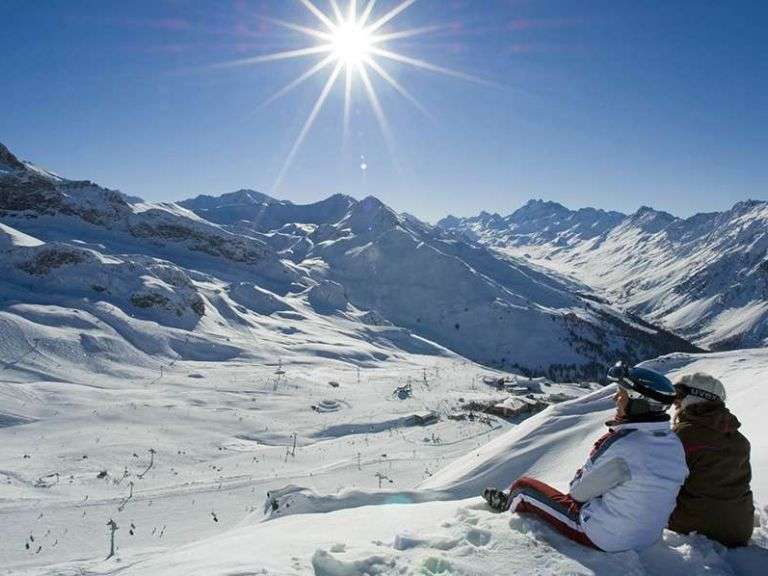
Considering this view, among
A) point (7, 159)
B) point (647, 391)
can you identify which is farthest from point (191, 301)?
point (647, 391)

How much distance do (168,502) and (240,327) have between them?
83415mm

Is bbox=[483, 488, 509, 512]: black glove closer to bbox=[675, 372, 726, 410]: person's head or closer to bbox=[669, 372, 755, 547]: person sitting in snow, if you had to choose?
bbox=[669, 372, 755, 547]: person sitting in snow

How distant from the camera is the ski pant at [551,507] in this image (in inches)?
220

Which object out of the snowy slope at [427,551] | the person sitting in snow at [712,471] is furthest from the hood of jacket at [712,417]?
the snowy slope at [427,551]

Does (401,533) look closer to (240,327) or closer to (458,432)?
(458,432)

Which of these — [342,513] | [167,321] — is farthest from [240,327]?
[342,513]

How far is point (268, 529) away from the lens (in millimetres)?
7523

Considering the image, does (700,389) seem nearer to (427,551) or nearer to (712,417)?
(712,417)

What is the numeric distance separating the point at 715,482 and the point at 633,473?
1392 millimetres

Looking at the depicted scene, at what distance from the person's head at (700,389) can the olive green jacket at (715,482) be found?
0.22ft

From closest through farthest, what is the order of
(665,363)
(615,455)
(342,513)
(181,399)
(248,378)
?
1. (615,455)
2. (342,513)
3. (665,363)
4. (181,399)
5. (248,378)

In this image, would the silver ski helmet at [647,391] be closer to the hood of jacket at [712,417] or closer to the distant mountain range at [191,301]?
the hood of jacket at [712,417]

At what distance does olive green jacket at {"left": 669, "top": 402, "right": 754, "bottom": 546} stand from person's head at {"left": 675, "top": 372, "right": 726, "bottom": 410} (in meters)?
0.07

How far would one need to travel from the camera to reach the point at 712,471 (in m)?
5.96
